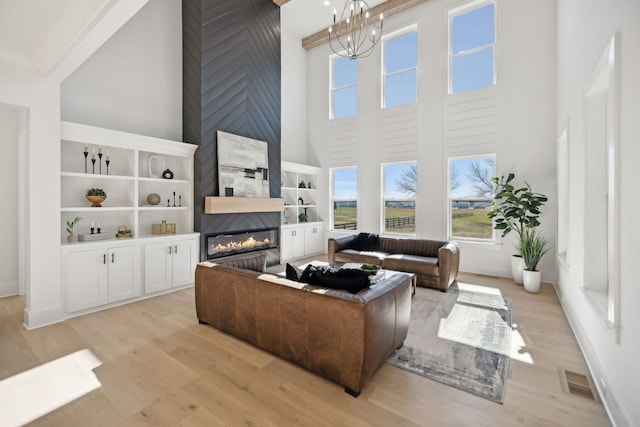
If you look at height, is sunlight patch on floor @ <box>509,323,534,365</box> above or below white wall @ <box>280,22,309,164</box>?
below

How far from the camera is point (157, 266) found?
4.14m

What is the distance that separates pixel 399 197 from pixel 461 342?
406cm

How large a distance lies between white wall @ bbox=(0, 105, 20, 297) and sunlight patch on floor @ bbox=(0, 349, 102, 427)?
2731 mm

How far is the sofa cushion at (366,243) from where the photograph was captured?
559 centimetres

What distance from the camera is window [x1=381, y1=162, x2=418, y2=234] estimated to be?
6.24 m

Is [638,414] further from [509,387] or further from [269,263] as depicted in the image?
[269,263]

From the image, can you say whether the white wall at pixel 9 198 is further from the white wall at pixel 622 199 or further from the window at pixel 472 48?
the window at pixel 472 48

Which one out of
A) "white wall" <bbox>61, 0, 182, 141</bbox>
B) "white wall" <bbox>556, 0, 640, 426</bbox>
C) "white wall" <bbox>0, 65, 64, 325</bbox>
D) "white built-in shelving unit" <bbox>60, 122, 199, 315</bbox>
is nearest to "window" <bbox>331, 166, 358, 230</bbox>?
"white built-in shelving unit" <bbox>60, 122, 199, 315</bbox>

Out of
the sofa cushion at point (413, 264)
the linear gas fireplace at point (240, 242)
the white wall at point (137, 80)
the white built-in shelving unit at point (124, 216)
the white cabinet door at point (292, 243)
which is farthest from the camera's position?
the white cabinet door at point (292, 243)

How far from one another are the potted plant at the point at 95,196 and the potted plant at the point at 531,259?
6304 mm

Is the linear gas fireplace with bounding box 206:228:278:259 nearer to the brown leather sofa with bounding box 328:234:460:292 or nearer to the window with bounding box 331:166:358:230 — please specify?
the brown leather sofa with bounding box 328:234:460:292

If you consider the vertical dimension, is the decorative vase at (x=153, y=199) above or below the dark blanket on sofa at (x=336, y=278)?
above

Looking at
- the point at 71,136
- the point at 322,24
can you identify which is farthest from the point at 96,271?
the point at 322,24

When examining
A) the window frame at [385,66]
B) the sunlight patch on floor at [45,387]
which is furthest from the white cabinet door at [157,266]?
the window frame at [385,66]
